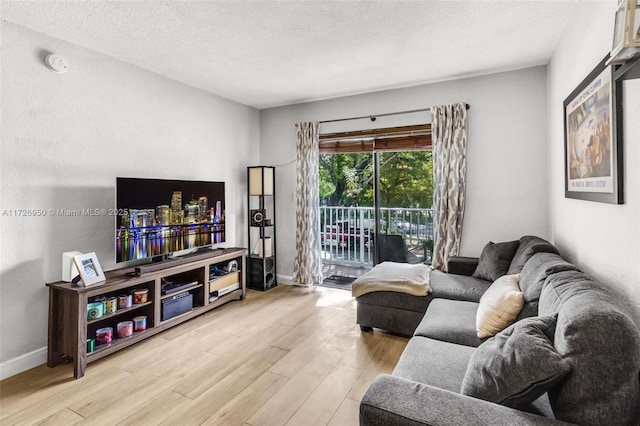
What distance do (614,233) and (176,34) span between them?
123 inches

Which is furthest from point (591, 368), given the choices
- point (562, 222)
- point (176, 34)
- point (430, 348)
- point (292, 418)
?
point (176, 34)

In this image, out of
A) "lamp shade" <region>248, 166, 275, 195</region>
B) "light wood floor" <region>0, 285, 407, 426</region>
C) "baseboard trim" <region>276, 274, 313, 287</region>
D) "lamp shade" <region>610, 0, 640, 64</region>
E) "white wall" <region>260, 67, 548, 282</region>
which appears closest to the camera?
"lamp shade" <region>610, 0, 640, 64</region>

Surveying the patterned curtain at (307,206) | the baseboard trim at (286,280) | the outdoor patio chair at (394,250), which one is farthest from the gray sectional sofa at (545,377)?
the baseboard trim at (286,280)

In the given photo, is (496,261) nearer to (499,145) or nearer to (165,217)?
(499,145)

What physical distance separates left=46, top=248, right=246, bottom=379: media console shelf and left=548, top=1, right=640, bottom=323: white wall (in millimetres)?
3183

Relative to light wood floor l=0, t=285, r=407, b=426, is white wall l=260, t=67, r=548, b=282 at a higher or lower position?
higher

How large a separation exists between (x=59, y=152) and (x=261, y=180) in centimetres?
215

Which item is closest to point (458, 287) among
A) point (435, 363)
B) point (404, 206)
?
point (435, 363)

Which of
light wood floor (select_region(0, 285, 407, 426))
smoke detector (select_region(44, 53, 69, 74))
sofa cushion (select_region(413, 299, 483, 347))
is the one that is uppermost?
smoke detector (select_region(44, 53, 69, 74))

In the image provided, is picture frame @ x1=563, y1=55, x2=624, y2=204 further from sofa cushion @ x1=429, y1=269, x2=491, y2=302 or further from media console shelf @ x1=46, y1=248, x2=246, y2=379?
media console shelf @ x1=46, y1=248, x2=246, y2=379

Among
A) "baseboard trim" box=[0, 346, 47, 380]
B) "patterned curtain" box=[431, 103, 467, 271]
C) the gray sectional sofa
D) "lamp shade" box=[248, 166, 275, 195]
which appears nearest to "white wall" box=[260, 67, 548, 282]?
"patterned curtain" box=[431, 103, 467, 271]

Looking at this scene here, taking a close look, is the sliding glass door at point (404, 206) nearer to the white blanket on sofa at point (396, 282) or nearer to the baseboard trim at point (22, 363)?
the white blanket on sofa at point (396, 282)

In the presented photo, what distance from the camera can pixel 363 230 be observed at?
5121mm

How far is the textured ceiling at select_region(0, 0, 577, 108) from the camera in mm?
2201
